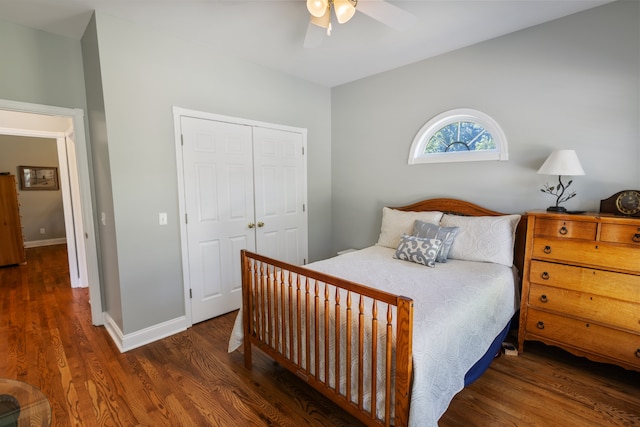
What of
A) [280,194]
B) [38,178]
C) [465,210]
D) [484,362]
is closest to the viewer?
[484,362]

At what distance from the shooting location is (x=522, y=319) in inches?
91.3

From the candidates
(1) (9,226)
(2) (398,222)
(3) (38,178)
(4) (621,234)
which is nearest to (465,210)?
(2) (398,222)

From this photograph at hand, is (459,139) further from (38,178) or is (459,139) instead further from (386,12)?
(38,178)

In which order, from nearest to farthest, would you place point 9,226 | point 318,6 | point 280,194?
point 318,6 < point 280,194 < point 9,226

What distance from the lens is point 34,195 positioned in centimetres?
632

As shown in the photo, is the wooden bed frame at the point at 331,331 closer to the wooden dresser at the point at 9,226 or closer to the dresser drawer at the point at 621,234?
the dresser drawer at the point at 621,234

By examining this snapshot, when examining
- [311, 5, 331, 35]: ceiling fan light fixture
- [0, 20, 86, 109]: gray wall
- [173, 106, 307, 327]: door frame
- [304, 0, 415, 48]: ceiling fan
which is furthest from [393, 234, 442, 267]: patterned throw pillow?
[0, 20, 86, 109]: gray wall

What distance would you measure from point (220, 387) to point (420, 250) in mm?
1842

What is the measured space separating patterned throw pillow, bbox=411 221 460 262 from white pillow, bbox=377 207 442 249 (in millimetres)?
184

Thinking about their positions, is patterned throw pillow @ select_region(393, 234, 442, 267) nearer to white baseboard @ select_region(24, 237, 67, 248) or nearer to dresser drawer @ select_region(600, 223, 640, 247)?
dresser drawer @ select_region(600, 223, 640, 247)

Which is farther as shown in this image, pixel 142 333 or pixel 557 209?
pixel 142 333

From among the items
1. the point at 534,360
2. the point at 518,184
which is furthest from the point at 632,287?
the point at 518,184

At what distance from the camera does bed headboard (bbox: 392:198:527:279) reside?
262 cm

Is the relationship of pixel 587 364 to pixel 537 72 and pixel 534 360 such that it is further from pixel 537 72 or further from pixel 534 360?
pixel 537 72
